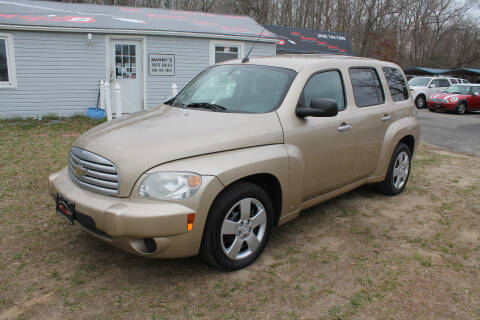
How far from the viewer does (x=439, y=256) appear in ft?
12.2

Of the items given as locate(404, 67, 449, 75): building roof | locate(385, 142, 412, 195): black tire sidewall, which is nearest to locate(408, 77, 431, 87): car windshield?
locate(404, 67, 449, 75): building roof

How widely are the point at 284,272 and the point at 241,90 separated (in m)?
1.77

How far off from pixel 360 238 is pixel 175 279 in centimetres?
197

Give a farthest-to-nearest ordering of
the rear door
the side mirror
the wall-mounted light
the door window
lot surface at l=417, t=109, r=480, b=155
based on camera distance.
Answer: the door window < the wall-mounted light < lot surface at l=417, t=109, r=480, b=155 < the rear door < the side mirror

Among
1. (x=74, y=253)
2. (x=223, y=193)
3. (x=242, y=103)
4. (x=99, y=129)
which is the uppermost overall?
(x=242, y=103)

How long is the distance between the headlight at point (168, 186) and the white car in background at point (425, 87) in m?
20.5

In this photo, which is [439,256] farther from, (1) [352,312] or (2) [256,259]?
(2) [256,259]

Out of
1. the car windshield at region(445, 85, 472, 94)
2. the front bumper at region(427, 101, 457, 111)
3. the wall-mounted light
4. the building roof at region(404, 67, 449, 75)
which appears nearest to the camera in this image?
the wall-mounted light

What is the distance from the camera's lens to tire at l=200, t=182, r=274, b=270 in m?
3.02

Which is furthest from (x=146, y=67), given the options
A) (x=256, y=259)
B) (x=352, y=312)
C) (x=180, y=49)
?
(x=352, y=312)

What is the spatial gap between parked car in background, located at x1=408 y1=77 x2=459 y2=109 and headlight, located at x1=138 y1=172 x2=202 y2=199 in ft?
67.1

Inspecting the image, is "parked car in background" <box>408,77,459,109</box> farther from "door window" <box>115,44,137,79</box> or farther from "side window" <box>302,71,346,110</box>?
"side window" <box>302,71,346,110</box>

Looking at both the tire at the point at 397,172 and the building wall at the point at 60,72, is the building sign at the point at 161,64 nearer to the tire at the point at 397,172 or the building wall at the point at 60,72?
the building wall at the point at 60,72

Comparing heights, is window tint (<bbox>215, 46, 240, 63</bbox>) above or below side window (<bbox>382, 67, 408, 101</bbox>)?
above
